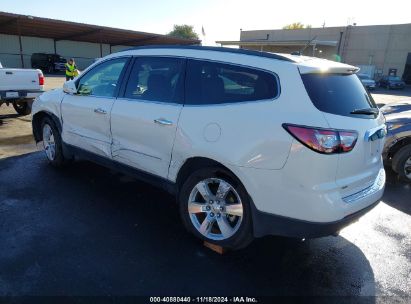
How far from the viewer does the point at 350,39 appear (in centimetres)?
4938

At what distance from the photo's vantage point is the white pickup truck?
8.77 m

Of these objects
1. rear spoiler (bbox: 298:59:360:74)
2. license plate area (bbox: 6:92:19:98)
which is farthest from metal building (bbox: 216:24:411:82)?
rear spoiler (bbox: 298:59:360:74)

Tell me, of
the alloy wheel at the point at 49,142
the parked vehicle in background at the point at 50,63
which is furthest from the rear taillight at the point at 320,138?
the parked vehicle in background at the point at 50,63

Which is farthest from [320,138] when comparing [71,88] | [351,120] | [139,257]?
[71,88]

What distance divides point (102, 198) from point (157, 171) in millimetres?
1160

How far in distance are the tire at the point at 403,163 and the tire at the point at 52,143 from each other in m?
5.22

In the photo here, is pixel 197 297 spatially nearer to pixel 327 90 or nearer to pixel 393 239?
pixel 327 90

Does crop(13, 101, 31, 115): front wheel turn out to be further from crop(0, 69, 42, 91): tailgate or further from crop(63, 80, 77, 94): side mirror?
crop(63, 80, 77, 94): side mirror

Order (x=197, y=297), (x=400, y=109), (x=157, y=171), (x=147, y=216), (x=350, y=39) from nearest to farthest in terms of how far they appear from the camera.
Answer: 1. (x=197, y=297)
2. (x=157, y=171)
3. (x=147, y=216)
4. (x=400, y=109)
5. (x=350, y=39)

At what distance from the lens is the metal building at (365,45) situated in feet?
147

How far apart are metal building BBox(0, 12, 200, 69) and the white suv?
29.2 meters

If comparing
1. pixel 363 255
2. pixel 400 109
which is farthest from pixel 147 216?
pixel 400 109

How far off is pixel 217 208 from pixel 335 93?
1441 millimetres

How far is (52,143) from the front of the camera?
556cm
